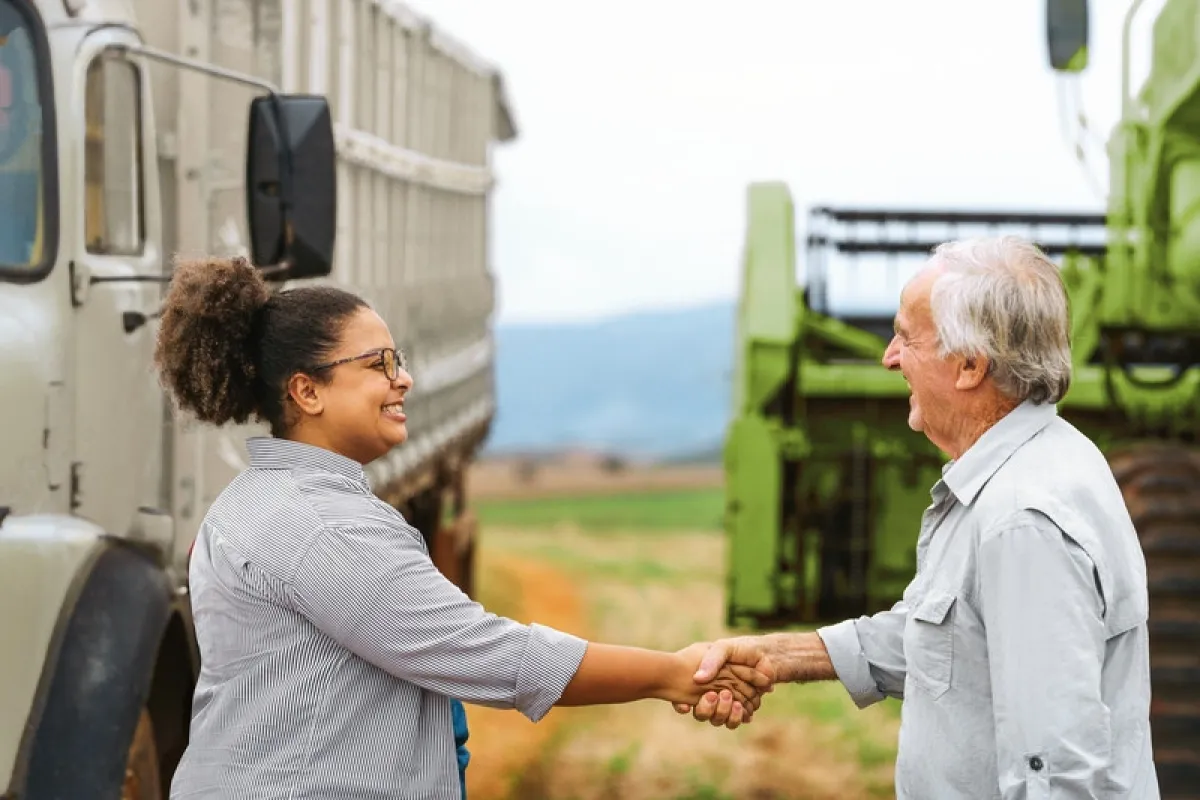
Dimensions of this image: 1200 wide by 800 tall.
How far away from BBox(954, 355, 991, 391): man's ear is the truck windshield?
242 centimetres

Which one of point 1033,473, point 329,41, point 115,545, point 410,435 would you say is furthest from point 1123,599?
point 410,435

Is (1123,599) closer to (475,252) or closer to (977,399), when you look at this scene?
(977,399)

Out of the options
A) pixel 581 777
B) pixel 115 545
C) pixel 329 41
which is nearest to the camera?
pixel 115 545

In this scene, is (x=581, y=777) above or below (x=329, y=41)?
below

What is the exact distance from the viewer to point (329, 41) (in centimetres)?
732

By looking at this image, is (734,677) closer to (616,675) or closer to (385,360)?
(616,675)

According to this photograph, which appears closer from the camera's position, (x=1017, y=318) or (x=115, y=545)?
(x=1017, y=318)

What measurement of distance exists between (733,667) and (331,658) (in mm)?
1082

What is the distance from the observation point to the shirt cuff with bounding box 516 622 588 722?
8.50 feet

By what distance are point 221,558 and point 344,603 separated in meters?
0.21

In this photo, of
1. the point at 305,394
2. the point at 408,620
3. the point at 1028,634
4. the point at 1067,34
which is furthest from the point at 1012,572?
the point at 1067,34

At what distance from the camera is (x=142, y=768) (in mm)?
4523

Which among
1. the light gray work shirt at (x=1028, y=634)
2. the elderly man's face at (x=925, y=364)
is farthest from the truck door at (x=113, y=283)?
the light gray work shirt at (x=1028, y=634)

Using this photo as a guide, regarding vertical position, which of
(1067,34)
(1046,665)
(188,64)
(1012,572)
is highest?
(1067,34)
